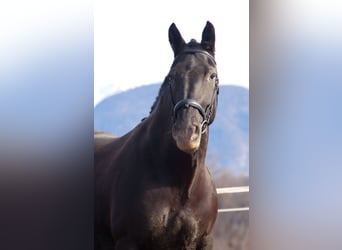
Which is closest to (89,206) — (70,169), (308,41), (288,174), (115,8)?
(70,169)

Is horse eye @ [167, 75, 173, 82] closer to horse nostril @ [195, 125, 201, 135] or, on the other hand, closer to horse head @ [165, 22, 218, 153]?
horse head @ [165, 22, 218, 153]

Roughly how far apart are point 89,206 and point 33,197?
228 millimetres

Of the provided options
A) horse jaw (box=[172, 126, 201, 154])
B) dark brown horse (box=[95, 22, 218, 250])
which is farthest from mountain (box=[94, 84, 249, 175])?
horse jaw (box=[172, 126, 201, 154])

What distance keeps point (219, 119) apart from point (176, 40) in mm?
376

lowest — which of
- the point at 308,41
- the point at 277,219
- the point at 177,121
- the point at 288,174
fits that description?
the point at 277,219

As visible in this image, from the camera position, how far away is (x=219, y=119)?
2666mm

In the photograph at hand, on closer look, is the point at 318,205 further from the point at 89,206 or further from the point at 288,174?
the point at 89,206

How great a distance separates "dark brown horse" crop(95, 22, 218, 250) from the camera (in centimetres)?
249

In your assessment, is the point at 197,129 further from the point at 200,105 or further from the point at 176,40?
the point at 176,40

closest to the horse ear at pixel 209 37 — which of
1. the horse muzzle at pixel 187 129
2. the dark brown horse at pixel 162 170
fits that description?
the dark brown horse at pixel 162 170

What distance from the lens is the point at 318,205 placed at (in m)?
2.98

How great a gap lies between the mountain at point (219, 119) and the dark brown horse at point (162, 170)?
0.12ft

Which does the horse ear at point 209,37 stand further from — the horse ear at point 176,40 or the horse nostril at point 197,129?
the horse nostril at point 197,129

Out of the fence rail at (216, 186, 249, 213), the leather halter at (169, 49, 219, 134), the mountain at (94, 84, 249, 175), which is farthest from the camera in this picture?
the fence rail at (216, 186, 249, 213)
